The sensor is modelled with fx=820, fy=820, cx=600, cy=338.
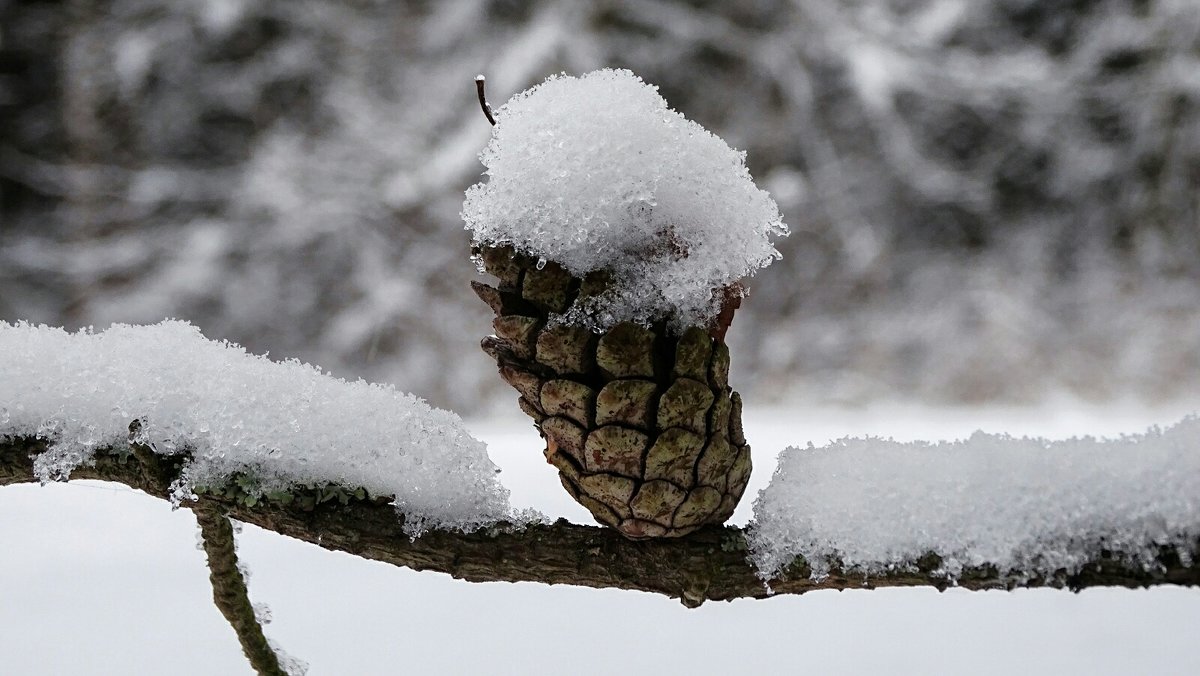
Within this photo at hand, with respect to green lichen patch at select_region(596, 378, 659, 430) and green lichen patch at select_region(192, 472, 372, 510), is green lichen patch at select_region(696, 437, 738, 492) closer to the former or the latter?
green lichen patch at select_region(596, 378, 659, 430)

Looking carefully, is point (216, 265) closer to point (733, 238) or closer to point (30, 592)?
point (30, 592)

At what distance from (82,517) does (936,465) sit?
0.91 metres

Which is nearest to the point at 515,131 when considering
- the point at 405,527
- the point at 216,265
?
the point at 405,527

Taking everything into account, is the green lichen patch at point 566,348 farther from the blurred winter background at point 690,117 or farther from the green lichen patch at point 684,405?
the blurred winter background at point 690,117

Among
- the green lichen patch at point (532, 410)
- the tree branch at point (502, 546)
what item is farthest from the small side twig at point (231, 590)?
the green lichen patch at point (532, 410)

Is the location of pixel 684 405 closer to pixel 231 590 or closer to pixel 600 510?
pixel 600 510

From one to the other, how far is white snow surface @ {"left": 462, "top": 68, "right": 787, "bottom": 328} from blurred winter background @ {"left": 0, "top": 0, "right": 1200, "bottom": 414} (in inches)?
91.1

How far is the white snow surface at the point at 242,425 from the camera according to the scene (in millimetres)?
308

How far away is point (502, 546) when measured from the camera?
0.31m

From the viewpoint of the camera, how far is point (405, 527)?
1.02 feet

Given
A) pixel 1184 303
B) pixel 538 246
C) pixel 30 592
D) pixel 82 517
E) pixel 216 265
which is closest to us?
pixel 538 246

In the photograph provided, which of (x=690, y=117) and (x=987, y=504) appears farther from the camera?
(x=690, y=117)

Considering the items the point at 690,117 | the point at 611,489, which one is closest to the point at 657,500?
the point at 611,489

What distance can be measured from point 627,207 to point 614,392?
0.21ft
